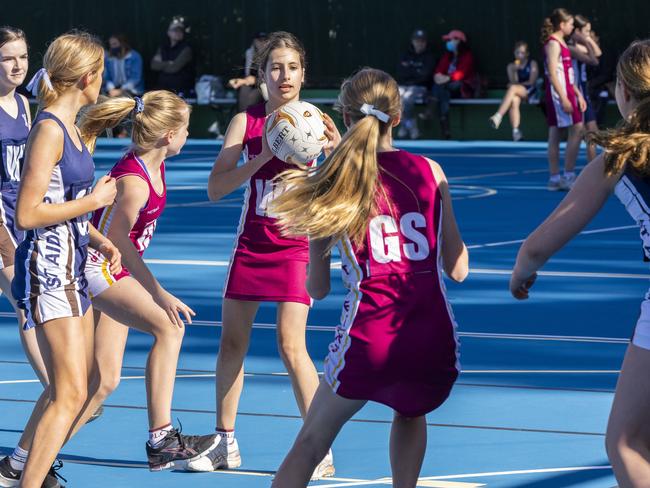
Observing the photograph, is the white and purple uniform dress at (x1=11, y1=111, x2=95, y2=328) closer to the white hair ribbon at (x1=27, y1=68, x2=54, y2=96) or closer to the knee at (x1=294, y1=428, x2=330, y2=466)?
the white hair ribbon at (x1=27, y1=68, x2=54, y2=96)

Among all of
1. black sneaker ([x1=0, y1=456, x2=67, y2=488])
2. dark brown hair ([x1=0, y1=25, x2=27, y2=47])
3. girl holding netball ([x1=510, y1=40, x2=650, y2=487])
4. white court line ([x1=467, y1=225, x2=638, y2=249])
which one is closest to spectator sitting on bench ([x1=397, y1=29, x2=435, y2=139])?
white court line ([x1=467, y1=225, x2=638, y2=249])

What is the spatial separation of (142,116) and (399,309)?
1956 millimetres

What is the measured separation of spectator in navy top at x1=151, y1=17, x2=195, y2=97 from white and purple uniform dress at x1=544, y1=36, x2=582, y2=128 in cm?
1534

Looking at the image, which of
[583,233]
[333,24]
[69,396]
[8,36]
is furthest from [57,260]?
[333,24]

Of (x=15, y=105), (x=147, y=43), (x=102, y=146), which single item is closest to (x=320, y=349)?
(x=15, y=105)

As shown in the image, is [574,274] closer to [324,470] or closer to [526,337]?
[526,337]

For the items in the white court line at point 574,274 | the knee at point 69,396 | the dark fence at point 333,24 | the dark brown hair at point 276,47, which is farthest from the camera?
the dark fence at point 333,24

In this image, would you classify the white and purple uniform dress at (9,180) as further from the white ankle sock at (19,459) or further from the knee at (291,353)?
the knee at (291,353)

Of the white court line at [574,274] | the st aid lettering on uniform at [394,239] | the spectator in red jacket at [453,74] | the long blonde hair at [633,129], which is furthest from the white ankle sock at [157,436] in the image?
the spectator in red jacket at [453,74]

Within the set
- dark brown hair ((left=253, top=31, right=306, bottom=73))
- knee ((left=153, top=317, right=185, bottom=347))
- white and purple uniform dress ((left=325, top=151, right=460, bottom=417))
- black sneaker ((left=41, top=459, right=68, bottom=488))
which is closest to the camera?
white and purple uniform dress ((left=325, top=151, right=460, bottom=417))

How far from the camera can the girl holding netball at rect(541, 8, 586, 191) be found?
56.1 ft

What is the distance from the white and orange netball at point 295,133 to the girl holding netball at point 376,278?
1.20 metres

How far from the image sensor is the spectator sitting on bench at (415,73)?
29656 millimetres

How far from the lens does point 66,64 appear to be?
5.18 m
